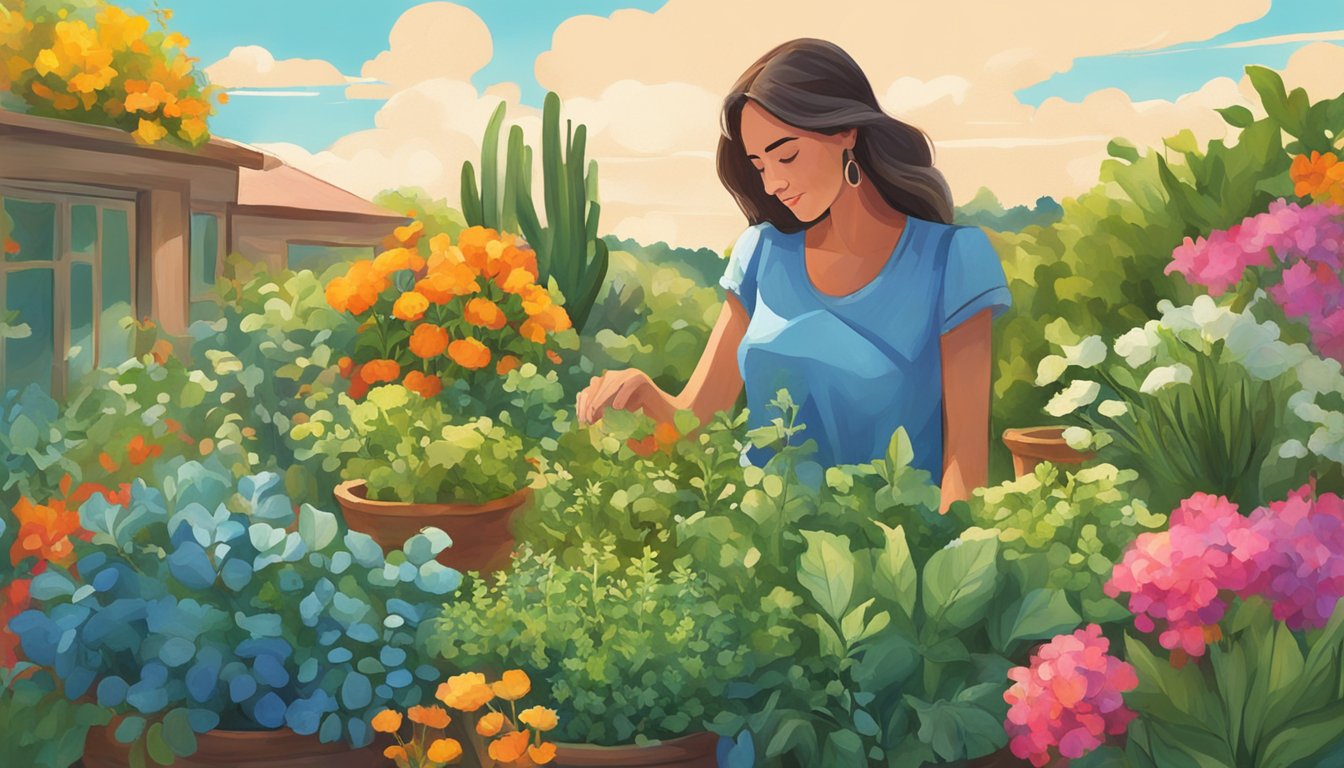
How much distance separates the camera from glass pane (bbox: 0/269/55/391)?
134 inches

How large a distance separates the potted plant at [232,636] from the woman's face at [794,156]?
43.9 inches

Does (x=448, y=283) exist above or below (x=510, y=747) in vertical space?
above

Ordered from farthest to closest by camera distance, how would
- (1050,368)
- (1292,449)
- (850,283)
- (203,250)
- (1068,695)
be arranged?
(203,250)
(850,283)
(1050,368)
(1292,449)
(1068,695)

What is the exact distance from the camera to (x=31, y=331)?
3.50 meters

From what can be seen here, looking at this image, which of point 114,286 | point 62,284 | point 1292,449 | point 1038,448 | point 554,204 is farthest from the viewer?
point 554,204

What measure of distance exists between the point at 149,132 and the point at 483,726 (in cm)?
273

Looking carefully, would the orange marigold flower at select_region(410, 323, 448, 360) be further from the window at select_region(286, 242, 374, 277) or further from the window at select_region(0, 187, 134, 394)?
the window at select_region(286, 242, 374, 277)

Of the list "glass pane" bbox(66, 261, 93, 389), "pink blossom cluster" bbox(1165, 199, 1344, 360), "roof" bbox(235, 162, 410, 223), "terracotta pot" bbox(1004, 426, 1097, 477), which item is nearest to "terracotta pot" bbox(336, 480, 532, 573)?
"terracotta pot" bbox(1004, 426, 1097, 477)

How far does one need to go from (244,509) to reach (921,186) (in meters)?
1.50

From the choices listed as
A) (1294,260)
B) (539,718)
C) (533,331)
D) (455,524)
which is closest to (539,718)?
(539,718)

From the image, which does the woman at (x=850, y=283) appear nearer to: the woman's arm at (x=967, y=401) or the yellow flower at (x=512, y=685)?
the woman's arm at (x=967, y=401)

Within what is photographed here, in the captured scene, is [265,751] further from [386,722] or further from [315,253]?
[315,253]

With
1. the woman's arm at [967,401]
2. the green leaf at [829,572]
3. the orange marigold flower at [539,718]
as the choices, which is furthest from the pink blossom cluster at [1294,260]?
the orange marigold flower at [539,718]

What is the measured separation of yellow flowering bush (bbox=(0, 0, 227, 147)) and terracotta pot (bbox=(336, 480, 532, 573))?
1913 millimetres
